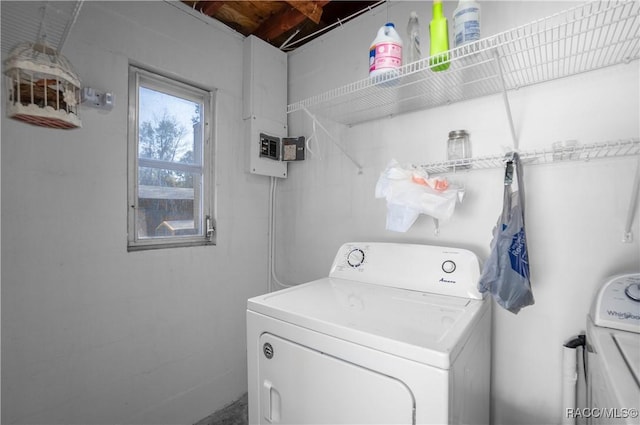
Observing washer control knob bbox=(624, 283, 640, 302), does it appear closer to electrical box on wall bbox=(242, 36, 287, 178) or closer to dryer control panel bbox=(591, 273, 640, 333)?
dryer control panel bbox=(591, 273, 640, 333)

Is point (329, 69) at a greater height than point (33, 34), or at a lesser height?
greater

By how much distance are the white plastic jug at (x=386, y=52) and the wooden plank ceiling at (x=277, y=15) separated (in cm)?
74

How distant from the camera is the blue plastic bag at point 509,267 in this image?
1.11 m

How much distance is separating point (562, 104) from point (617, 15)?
0.35 m

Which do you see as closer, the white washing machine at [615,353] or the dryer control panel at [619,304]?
the white washing machine at [615,353]

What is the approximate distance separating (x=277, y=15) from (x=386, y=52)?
123 cm

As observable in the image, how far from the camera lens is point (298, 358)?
1.08 meters

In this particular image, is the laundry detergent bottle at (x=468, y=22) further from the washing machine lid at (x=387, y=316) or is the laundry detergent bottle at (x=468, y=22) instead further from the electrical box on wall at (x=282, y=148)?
the electrical box on wall at (x=282, y=148)

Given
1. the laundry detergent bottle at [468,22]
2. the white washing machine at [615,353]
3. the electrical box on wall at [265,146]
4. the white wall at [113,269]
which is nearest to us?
the white washing machine at [615,353]

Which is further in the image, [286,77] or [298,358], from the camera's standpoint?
[286,77]

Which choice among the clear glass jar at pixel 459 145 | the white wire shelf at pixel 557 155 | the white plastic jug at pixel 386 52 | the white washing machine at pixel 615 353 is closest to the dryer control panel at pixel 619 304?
the white washing machine at pixel 615 353

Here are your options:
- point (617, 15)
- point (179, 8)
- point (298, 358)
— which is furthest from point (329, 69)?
point (298, 358)

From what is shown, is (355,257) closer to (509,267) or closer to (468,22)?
(509,267)

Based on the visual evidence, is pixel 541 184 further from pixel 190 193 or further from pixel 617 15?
pixel 190 193
